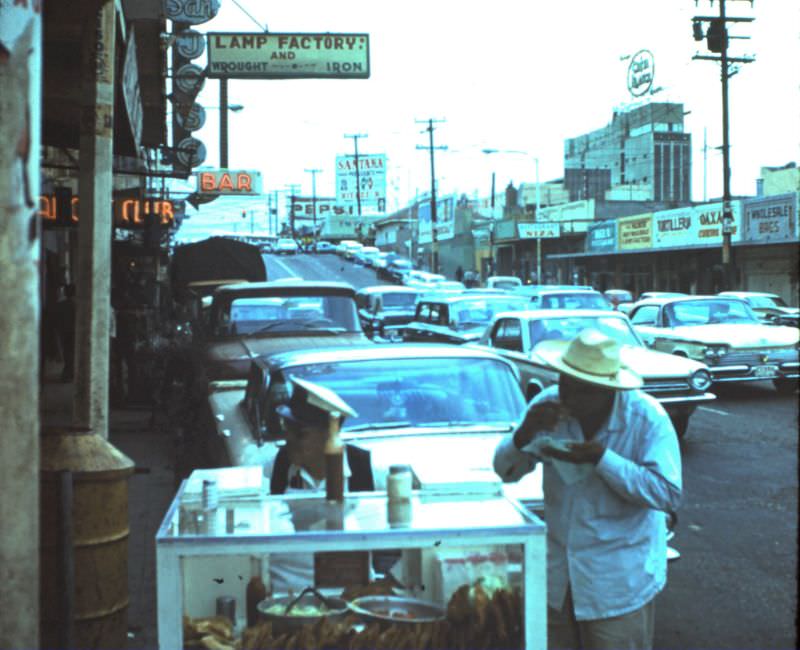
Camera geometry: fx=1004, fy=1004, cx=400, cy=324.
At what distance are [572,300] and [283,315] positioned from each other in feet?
27.9

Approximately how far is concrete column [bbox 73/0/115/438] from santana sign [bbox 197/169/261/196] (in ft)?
76.6

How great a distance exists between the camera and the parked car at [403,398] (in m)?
6.28

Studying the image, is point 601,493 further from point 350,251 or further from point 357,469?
point 350,251

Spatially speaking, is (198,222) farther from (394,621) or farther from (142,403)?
(394,621)

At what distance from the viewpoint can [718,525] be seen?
27.0 feet

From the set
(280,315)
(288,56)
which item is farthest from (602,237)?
(288,56)

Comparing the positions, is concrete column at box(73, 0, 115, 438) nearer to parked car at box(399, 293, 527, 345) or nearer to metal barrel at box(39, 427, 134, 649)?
metal barrel at box(39, 427, 134, 649)

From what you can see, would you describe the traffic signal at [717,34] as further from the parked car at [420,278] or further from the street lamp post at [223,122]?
the parked car at [420,278]

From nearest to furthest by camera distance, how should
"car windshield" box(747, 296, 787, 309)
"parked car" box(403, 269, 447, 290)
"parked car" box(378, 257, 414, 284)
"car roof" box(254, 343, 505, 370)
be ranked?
"car roof" box(254, 343, 505, 370) → "car windshield" box(747, 296, 787, 309) → "parked car" box(403, 269, 447, 290) → "parked car" box(378, 257, 414, 284)

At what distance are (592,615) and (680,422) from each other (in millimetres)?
8972

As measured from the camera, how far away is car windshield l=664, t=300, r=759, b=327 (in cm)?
1688

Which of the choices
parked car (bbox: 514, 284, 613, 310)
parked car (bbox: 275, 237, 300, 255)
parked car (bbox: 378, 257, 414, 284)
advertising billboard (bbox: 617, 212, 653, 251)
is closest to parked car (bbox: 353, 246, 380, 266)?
parked car (bbox: 275, 237, 300, 255)

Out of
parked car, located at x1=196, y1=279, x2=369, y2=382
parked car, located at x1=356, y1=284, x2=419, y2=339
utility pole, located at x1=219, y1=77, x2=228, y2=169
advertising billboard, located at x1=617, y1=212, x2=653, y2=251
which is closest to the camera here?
parked car, located at x1=196, y1=279, x2=369, y2=382

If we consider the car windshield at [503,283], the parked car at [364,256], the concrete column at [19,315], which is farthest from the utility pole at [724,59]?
the parked car at [364,256]
